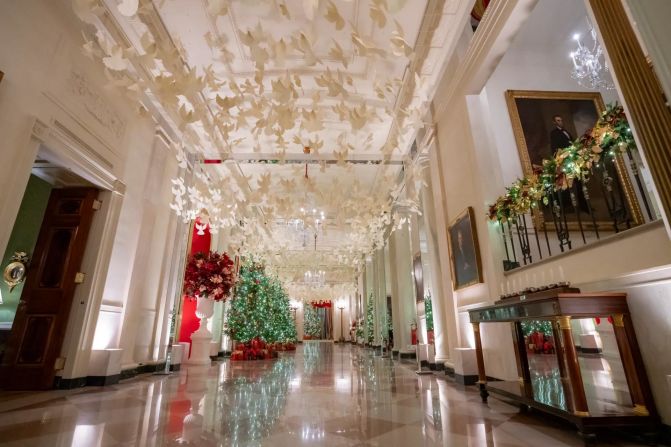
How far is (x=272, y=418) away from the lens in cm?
228

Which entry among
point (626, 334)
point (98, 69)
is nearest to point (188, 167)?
point (98, 69)

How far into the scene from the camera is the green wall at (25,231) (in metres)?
4.85

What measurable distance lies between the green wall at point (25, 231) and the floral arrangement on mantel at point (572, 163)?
6.75 meters

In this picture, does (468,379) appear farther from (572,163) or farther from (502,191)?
(572,163)

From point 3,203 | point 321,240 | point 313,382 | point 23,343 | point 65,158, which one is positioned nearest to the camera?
point 3,203

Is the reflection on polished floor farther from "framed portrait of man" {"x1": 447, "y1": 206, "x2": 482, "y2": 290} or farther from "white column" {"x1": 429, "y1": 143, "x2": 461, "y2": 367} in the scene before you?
"framed portrait of man" {"x1": 447, "y1": 206, "x2": 482, "y2": 290}

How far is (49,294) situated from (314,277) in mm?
13780

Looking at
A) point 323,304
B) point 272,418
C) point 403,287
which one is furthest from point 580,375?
point 323,304

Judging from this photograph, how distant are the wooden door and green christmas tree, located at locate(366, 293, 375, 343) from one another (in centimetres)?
959

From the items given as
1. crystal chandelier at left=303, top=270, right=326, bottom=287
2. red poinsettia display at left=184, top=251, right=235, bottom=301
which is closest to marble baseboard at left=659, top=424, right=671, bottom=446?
red poinsettia display at left=184, top=251, right=235, bottom=301

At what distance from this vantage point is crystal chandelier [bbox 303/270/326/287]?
53.2 ft

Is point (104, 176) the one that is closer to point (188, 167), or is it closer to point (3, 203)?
point (3, 203)

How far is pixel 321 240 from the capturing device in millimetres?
13945

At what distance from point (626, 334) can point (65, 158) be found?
5.14 meters
